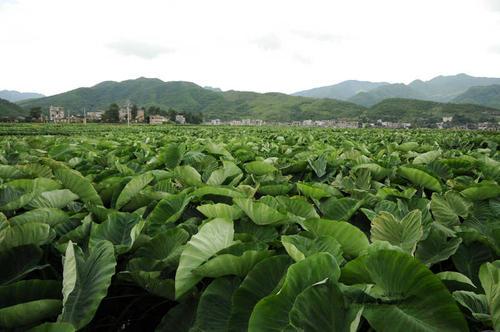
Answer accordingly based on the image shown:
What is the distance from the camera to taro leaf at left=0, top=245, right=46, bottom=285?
3.71ft

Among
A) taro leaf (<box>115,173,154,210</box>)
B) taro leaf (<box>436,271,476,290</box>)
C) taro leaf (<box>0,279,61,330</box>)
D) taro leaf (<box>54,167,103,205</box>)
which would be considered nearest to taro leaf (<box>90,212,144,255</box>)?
taro leaf (<box>0,279,61,330</box>)

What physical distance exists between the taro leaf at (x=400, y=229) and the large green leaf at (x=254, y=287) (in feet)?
1.49

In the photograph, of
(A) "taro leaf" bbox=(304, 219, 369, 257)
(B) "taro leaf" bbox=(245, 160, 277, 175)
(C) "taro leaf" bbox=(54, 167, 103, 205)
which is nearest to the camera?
(A) "taro leaf" bbox=(304, 219, 369, 257)

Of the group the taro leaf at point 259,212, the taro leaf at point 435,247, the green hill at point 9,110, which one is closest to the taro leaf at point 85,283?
the taro leaf at point 259,212

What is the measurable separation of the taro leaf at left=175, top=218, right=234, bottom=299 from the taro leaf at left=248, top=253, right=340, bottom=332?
0.26m

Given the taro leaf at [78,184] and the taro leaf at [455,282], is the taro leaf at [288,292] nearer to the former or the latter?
the taro leaf at [455,282]

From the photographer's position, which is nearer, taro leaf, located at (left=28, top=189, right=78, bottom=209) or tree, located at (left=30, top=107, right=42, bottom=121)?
taro leaf, located at (left=28, top=189, right=78, bottom=209)

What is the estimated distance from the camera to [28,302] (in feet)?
2.92

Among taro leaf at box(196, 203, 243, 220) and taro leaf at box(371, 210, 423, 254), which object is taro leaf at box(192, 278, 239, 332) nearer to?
taro leaf at box(196, 203, 243, 220)

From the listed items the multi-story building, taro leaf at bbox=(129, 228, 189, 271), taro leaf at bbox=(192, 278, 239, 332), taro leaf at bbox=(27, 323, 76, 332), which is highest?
the multi-story building

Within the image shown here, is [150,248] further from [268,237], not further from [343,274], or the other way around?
[343,274]

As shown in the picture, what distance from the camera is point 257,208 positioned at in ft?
4.10

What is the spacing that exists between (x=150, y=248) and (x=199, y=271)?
344 mm

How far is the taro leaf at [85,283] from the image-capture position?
35.5 inches
